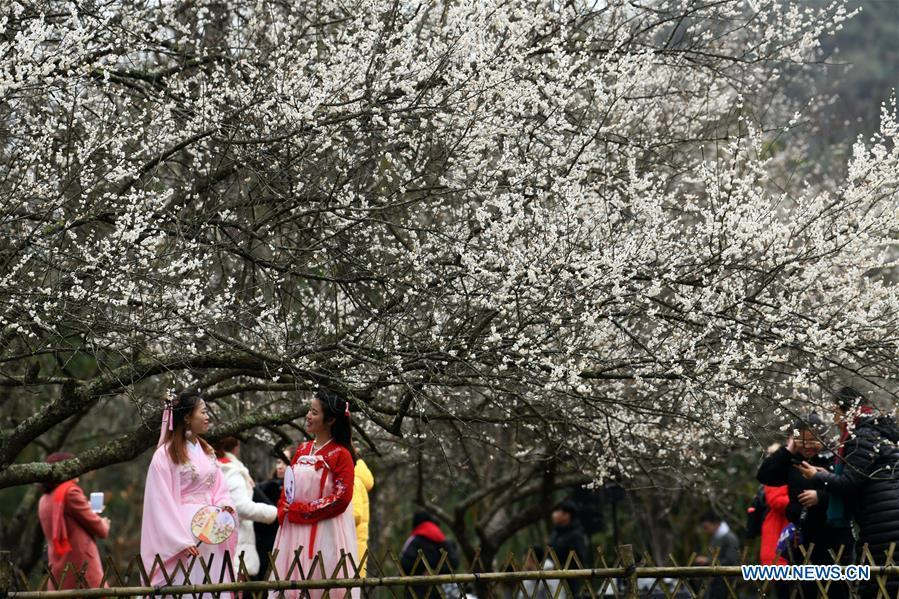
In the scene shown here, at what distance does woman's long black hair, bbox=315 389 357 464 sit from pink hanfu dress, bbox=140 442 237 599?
2.46 feet

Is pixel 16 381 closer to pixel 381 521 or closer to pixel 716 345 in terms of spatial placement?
pixel 716 345

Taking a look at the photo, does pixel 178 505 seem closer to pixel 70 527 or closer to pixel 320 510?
pixel 320 510

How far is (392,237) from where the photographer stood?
851cm

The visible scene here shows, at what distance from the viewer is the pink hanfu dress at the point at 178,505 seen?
650 cm

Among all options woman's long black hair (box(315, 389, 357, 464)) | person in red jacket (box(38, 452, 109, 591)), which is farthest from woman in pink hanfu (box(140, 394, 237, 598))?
person in red jacket (box(38, 452, 109, 591))

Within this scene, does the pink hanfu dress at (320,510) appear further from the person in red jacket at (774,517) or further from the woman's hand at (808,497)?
the person in red jacket at (774,517)

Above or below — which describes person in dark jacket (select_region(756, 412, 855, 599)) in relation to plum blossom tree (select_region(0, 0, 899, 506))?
below

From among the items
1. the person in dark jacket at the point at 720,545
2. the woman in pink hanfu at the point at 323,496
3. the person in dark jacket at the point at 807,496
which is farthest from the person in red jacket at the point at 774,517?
the woman in pink hanfu at the point at 323,496

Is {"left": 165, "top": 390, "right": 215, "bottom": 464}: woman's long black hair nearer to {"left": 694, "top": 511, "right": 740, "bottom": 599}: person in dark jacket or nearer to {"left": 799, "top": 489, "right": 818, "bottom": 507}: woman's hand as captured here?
{"left": 799, "top": 489, "right": 818, "bottom": 507}: woman's hand

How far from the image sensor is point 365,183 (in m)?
8.11

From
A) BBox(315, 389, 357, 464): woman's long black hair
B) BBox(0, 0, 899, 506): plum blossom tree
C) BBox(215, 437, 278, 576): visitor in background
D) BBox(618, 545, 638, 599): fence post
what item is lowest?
BBox(618, 545, 638, 599): fence post

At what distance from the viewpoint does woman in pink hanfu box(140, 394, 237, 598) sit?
21.3 feet

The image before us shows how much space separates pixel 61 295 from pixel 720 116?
6.24 m

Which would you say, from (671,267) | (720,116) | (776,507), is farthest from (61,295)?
(720,116)
